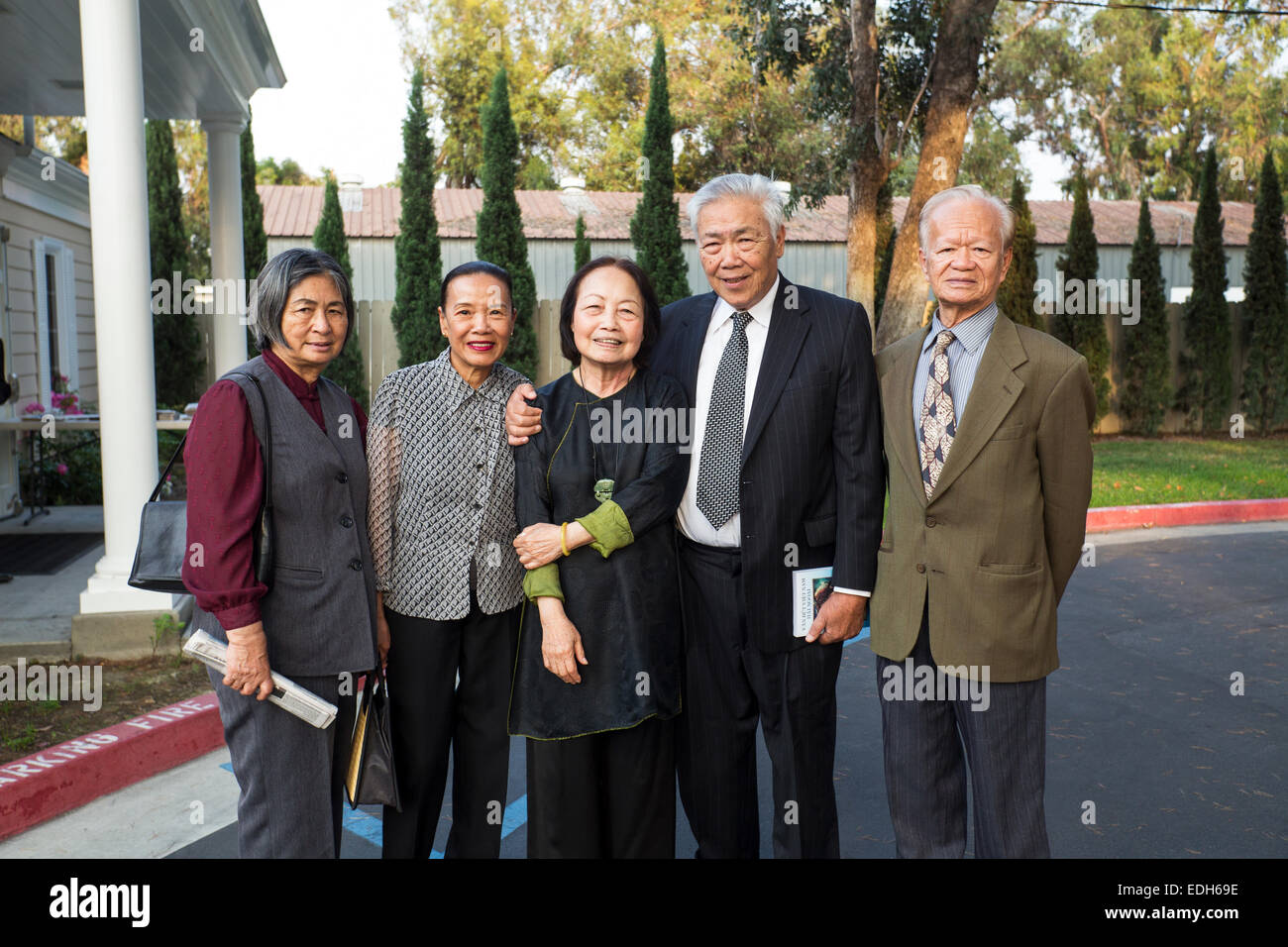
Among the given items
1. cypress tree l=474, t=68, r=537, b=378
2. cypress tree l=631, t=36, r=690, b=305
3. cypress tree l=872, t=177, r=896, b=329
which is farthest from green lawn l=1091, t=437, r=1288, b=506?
cypress tree l=474, t=68, r=537, b=378

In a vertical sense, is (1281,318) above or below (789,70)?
below

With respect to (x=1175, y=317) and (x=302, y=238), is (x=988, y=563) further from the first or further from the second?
(x=302, y=238)

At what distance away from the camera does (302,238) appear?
991 inches

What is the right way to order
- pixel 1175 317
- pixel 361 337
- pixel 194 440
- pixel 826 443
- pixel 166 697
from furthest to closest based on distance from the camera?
pixel 1175 317
pixel 361 337
pixel 166 697
pixel 826 443
pixel 194 440

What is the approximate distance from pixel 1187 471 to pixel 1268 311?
763 centimetres

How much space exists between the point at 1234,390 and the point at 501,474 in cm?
2054

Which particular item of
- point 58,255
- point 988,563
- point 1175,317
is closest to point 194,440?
point 988,563

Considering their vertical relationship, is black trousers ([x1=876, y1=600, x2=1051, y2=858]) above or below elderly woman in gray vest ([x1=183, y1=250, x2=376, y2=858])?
below

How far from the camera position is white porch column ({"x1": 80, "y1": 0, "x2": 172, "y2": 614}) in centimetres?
601

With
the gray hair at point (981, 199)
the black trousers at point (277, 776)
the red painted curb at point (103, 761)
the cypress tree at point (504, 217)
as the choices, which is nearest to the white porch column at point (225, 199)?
the red painted curb at point (103, 761)

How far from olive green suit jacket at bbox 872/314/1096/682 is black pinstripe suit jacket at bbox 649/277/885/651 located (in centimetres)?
23

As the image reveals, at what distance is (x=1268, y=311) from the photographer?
1939cm

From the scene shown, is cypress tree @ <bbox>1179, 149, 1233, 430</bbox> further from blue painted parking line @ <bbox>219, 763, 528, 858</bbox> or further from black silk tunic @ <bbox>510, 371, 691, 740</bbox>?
black silk tunic @ <bbox>510, 371, 691, 740</bbox>

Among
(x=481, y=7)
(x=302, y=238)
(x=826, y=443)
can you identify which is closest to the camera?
(x=826, y=443)
